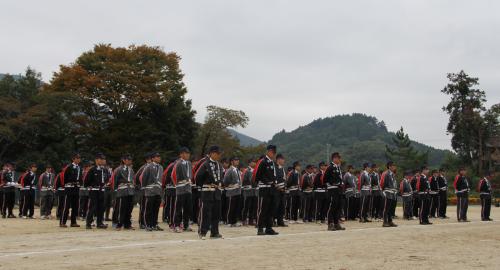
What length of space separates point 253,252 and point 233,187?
8.33 m

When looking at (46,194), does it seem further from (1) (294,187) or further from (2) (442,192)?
(2) (442,192)

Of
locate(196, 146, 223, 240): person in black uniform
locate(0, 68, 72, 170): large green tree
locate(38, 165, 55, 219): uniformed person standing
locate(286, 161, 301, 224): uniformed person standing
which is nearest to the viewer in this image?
locate(196, 146, 223, 240): person in black uniform

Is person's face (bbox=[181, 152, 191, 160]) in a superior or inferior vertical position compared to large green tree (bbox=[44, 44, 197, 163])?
inferior

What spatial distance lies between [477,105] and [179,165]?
6387 cm

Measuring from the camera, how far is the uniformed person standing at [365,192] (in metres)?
23.1

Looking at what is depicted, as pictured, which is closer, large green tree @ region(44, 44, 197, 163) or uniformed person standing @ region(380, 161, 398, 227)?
uniformed person standing @ region(380, 161, 398, 227)

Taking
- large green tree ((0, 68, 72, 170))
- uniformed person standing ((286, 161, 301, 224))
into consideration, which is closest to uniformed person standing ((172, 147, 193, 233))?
uniformed person standing ((286, 161, 301, 224))

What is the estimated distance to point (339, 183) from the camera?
54.9 feet

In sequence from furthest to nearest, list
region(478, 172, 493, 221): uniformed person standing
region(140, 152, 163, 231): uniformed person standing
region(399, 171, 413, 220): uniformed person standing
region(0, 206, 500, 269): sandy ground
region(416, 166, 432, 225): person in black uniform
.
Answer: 1. region(399, 171, 413, 220): uniformed person standing
2. region(478, 172, 493, 221): uniformed person standing
3. region(416, 166, 432, 225): person in black uniform
4. region(140, 152, 163, 231): uniformed person standing
5. region(0, 206, 500, 269): sandy ground

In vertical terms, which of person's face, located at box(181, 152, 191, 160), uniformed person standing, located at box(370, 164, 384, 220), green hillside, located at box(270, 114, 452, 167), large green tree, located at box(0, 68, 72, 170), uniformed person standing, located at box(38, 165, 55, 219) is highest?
green hillside, located at box(270, 114, 452, 167)

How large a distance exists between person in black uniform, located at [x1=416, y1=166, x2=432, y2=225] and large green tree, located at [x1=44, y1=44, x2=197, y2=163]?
2909 centimetres

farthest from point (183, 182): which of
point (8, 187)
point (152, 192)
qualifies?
point (8, 187)

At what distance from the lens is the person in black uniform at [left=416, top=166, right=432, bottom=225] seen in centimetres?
2081

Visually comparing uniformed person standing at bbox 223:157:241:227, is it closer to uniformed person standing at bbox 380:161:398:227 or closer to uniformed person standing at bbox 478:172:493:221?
uniformed person standing at bbox 380:161:398:227
